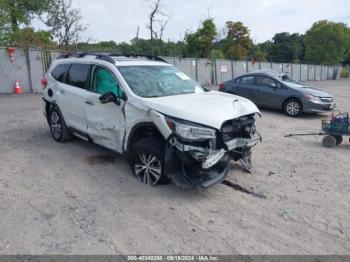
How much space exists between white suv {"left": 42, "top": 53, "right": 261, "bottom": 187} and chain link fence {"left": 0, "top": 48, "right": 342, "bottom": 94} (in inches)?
405

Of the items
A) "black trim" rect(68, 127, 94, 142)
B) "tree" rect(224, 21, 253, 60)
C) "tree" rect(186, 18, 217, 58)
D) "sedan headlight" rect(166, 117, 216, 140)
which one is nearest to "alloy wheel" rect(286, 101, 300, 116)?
"black trim" rect(68, 127, 94, 142)

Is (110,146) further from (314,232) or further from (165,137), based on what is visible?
(314,232)

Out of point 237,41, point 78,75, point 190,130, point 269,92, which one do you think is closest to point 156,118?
point 190,130

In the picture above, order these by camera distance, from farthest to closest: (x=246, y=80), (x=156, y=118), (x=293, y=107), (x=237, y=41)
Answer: (x=237, y=41) → (x=246, y=80) → (x=293, y=107) → (x=156, y=118)

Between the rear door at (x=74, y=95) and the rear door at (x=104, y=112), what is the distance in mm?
194

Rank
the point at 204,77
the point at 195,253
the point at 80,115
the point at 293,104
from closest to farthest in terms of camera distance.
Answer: the point at 195,253 → the point at 80,115 → the point at 293,104 → the point at 204,77

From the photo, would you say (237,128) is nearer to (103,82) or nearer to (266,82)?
(103,82)

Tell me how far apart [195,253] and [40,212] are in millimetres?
2017

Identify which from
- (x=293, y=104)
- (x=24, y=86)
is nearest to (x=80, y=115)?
(x=293, y=104)

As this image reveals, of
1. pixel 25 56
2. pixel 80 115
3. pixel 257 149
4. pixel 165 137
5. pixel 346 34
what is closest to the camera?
pixel 165 137

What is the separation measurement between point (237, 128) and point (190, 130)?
3.12ft

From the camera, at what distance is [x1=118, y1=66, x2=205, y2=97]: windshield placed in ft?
16.5

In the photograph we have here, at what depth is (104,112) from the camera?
5.29 metres

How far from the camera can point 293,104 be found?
447 inches
